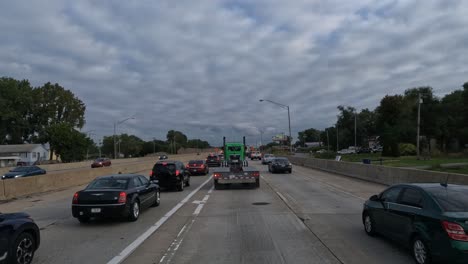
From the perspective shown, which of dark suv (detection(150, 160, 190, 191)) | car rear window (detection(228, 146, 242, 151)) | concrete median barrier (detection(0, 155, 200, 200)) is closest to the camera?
concrete median barrier (detection(0, 155, 200, 200))

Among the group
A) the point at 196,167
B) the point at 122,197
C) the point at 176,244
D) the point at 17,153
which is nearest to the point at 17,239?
the point at 176,244

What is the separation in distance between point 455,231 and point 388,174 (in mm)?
17831

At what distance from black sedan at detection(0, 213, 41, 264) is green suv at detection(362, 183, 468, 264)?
655 centimetres

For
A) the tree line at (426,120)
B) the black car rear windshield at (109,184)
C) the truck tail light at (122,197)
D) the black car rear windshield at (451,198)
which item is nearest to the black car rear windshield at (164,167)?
the black car rear windshield at (109,184)

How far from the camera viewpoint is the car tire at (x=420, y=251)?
6.92m

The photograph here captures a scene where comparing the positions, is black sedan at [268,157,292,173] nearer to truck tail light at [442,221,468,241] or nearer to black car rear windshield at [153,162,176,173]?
black car rear windshield at [153,162,176,173]

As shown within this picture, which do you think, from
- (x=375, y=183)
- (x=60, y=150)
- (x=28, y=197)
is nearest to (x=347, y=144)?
(x=60, y=150)

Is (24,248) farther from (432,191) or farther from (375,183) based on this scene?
(375,183)

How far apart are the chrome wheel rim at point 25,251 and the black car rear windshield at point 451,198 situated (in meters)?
6.93

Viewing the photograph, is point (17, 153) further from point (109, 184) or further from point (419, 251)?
point (419, 251)

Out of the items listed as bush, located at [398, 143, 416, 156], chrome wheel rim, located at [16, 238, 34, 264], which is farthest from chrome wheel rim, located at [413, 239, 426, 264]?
bush, located at [398, 143, 416, 156]

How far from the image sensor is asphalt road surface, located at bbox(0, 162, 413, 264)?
7.98 m

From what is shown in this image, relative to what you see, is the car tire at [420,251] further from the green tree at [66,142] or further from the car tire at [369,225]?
the green tree at [66,142]

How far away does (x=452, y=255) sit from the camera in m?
6.42
